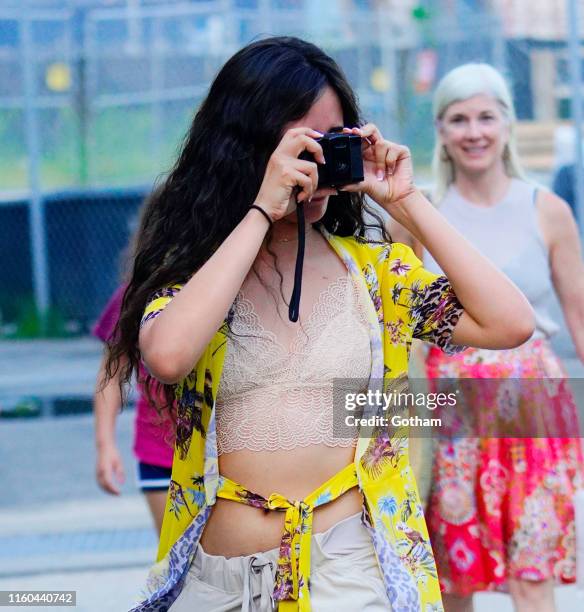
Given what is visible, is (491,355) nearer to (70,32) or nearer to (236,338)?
(236,338)

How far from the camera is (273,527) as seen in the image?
2.25 m

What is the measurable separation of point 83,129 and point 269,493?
29.1ft

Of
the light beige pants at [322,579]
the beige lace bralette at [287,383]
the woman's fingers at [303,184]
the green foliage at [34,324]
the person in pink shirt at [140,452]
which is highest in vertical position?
the woman's fingers at [303,184]

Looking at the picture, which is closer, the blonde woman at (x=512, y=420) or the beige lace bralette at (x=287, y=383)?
the beige lace bralette at (x=287, y=383)

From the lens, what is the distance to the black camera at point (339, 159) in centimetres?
230

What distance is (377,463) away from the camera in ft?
7.62

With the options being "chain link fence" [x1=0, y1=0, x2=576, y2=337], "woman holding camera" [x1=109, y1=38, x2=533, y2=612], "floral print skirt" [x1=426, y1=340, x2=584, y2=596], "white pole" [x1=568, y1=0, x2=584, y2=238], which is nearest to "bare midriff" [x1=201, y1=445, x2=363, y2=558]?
"woman holding camera" [x1=109, y1=38, x2=533, y2=612]

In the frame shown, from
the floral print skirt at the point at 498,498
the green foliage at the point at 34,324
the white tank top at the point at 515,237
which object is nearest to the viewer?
the floral print skirt at the point at 498,498

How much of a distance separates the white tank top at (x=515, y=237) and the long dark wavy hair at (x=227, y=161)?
1491mm

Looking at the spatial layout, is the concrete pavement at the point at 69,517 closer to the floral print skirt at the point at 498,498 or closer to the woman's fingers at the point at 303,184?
the floral print skirt at the point at 498,498

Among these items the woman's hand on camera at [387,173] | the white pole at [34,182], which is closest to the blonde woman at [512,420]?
the woman's hand on camera at [387,173]

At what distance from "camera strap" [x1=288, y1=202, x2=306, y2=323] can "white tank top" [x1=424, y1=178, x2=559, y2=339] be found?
167 cm

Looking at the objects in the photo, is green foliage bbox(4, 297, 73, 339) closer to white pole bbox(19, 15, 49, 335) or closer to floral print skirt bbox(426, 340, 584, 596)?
white pole bbox(19, 15, 49, 335)

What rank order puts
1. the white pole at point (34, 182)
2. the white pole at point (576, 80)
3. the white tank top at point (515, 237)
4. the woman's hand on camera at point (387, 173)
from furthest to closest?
the white pole at point (34, 182), the white pole at point (576, 80), the white tank top at point (515, 237), the woman's hand on camera at point (387, 173)
